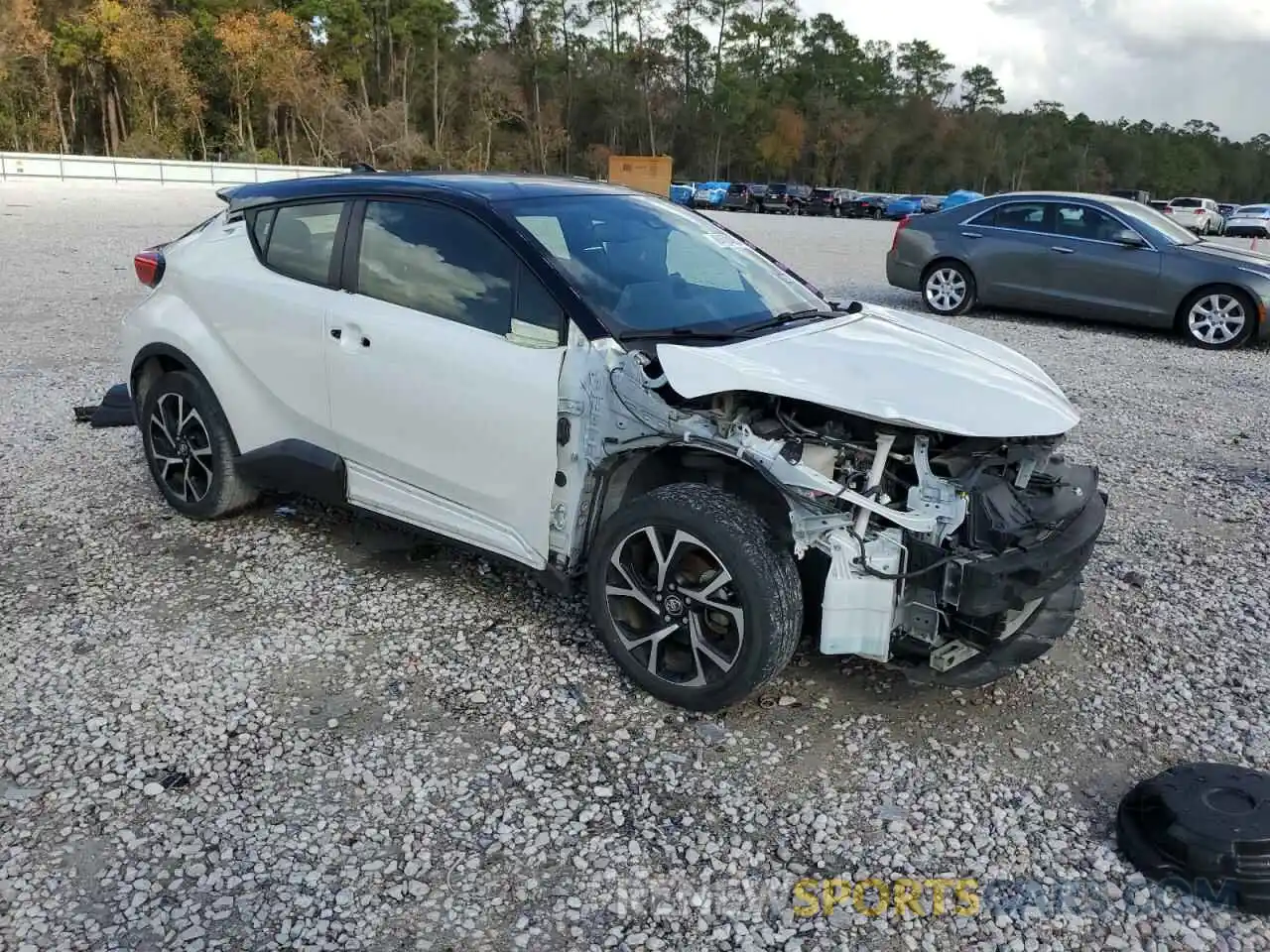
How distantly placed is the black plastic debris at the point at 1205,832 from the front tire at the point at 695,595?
1.07 meters

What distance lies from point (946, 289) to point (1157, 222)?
2.25 meters

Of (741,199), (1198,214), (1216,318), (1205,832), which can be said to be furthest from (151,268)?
(1198,214)

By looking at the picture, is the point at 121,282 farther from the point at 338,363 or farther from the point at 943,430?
the point at 943,430

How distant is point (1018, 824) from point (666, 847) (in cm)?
104

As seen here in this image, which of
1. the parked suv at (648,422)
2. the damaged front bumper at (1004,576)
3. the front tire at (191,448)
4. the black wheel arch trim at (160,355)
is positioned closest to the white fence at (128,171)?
the black wheel arch trim at (160,355)

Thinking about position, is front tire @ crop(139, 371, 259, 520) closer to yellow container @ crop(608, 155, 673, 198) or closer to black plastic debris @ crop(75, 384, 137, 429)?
black plastic debris @ crop(75, 384, 137, 429)

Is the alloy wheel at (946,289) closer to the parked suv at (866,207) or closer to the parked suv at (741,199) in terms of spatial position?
the parked suv at (741,199)

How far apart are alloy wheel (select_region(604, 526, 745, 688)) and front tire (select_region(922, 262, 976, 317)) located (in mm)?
9254

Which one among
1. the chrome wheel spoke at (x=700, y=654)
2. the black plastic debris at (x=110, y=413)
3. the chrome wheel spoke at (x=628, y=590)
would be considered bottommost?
the black plastic debris at (x=110, y=413)

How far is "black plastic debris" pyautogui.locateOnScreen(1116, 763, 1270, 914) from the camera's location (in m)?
2.53

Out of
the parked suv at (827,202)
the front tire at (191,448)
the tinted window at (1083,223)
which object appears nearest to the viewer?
the front tire at (191,448)

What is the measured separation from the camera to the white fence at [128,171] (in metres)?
36.3

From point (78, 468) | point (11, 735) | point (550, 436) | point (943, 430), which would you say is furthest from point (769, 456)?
point (78, 468)

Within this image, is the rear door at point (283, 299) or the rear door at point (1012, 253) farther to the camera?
the rear door at point (1012, 253)
